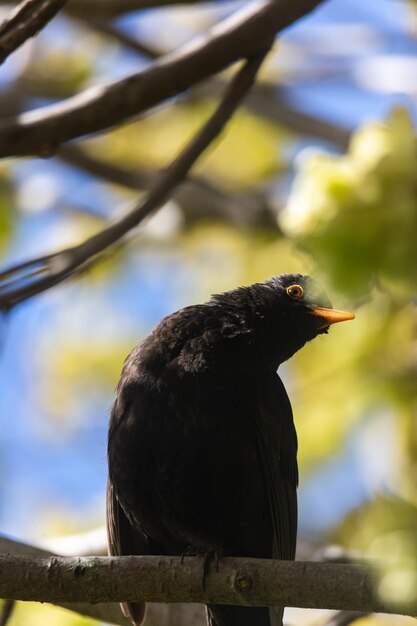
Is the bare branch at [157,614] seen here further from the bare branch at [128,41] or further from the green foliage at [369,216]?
the bare branch at [128,41]

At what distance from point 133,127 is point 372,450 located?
19.8 feet

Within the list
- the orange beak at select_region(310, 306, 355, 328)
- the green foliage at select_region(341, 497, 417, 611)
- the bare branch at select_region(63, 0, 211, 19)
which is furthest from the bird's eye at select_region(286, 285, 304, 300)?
the green foliage at select_region(341, 497, 417, 611)

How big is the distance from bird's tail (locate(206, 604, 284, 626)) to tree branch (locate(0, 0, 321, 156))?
6.97ft

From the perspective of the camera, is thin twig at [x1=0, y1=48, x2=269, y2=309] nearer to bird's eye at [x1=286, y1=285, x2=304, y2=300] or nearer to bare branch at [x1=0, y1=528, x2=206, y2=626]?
bird's eye at [x1=286, y1=285, x2=304, y2=300]

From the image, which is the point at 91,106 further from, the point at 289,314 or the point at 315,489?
the point at 315,489

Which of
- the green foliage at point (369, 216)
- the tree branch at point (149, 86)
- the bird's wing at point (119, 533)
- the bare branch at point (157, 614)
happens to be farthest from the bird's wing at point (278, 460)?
the green foliage at point (369, 216)

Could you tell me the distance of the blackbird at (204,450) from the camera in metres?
3.61

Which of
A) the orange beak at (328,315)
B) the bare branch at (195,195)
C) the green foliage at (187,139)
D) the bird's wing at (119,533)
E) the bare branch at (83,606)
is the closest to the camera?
the bare branch at (83,606)

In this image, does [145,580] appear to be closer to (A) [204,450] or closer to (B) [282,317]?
(A) [204,450]

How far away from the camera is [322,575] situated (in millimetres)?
2408

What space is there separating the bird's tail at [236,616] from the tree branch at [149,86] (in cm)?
213

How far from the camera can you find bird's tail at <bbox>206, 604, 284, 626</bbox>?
3.84m

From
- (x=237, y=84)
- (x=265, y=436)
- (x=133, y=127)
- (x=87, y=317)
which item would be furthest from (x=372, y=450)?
(x=133, y=127)

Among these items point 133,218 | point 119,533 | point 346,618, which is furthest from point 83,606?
point 133,218
